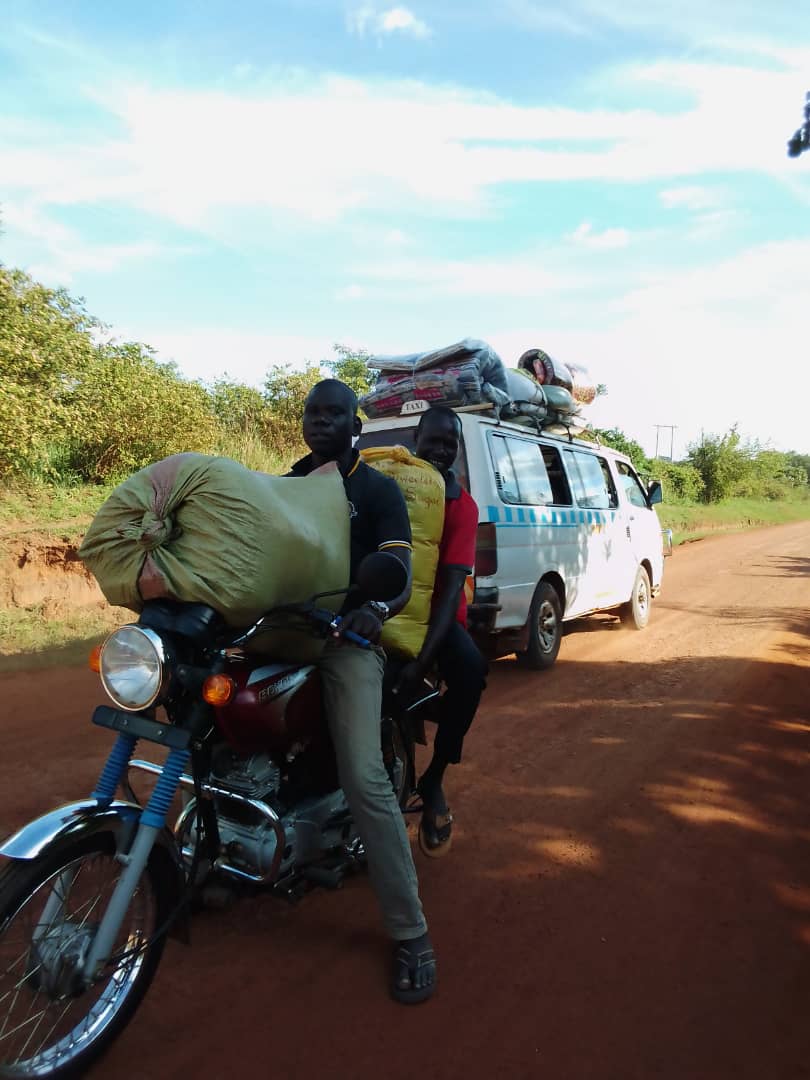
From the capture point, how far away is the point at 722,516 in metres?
29.8

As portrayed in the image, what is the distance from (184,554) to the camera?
1.99 meters

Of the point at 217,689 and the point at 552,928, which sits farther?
the point at 552,928

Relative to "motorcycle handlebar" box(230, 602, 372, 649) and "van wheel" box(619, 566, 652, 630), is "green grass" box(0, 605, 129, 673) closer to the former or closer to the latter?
"motorcycle handlebar" box(230, 602, 372, 649)

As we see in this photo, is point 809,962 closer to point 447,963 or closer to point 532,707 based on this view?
point 447,963

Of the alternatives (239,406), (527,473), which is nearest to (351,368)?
(239,406)

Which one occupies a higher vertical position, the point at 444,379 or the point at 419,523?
the point at 444,379

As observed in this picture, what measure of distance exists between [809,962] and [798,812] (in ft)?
4.20

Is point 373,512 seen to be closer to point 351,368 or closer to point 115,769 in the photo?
point 115,769

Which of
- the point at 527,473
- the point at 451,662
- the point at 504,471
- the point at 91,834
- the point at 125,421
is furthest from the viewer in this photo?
the point at 125,421

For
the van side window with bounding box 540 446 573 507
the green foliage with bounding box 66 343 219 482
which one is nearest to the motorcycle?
the van side window with bounding box 540 446 573 507

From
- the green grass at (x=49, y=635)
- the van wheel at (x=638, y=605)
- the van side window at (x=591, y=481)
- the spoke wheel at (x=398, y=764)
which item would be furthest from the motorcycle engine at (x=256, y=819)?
the van wheel at (x=638, y=605)

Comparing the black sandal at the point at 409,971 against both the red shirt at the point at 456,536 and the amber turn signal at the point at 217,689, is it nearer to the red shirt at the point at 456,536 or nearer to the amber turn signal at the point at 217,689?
the amber turn signal at the point at 217,689

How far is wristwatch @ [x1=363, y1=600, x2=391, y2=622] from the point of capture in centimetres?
234

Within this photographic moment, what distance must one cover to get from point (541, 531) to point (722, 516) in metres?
25.9
